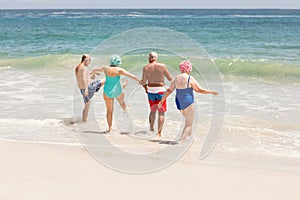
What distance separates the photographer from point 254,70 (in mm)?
17516

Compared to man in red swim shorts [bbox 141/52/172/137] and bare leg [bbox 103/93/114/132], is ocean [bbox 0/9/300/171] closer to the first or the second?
bare leg [bbox 103/93/114/132]

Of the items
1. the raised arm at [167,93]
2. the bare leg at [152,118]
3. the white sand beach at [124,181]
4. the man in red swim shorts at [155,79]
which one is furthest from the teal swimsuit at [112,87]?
the white sand beach at [124,181]

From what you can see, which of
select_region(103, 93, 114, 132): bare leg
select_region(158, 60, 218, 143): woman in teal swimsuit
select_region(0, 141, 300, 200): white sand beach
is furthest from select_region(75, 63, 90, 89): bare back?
select_region(0, 141, 300, 200): white sand beach

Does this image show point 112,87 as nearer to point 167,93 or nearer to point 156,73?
point 156,73

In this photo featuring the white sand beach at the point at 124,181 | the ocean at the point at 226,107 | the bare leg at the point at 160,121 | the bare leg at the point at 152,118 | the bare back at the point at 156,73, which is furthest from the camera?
the bare leg at the point at 152,118

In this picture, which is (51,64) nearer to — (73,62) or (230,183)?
(73,62)

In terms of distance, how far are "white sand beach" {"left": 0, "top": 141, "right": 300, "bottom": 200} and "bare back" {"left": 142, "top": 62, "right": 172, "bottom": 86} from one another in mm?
1900

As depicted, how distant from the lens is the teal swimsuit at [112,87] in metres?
7.98

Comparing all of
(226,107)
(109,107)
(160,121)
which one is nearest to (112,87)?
(109,107)

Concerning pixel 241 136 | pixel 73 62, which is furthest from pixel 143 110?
pixel 73 62

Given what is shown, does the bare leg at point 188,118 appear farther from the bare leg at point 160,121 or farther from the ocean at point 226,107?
the bare leg at point 160,121

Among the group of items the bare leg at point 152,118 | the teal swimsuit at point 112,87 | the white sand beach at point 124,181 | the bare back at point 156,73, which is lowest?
the white sand beach at point 124,181

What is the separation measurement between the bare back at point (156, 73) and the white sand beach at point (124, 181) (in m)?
1.90

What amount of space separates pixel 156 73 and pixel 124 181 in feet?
9.00
